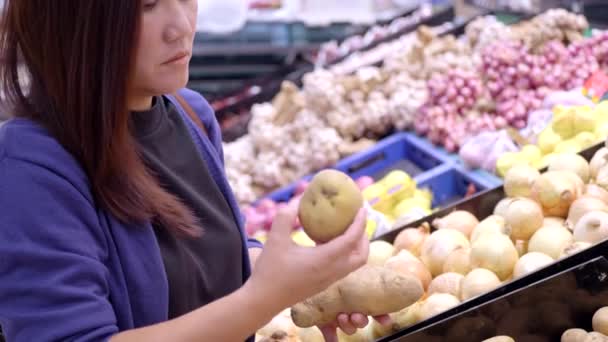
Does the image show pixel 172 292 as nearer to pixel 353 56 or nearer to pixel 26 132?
pixel 26 132

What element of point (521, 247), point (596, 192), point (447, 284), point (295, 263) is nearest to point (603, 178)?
point (596, 192)

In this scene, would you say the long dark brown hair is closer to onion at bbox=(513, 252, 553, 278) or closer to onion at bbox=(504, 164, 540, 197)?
onion at bbox=(513, 252, 553, 278)

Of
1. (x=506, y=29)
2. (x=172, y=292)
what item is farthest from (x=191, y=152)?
(x=506, y=29)

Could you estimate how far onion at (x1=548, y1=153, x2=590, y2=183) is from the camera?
2.24 metres

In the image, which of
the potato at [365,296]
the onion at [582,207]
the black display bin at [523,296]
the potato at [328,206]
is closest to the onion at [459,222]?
the onion at [582,207]

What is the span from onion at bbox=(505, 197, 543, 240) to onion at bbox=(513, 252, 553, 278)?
0.49 ft

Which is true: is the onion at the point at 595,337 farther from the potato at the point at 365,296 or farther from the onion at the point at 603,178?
the onion at the point at 603,178

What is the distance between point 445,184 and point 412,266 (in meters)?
1.43

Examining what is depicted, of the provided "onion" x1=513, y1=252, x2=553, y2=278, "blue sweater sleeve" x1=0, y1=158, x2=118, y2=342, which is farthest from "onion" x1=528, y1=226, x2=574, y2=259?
"blue sweater sleeve" x1=0, y1=158, x2=118, y2=342

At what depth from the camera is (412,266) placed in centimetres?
193

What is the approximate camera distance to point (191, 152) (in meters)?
1.53

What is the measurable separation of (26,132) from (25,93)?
0.11m

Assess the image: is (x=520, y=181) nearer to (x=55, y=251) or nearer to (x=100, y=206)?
(x=100, y=206)

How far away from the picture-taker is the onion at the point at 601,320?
1580 mm
